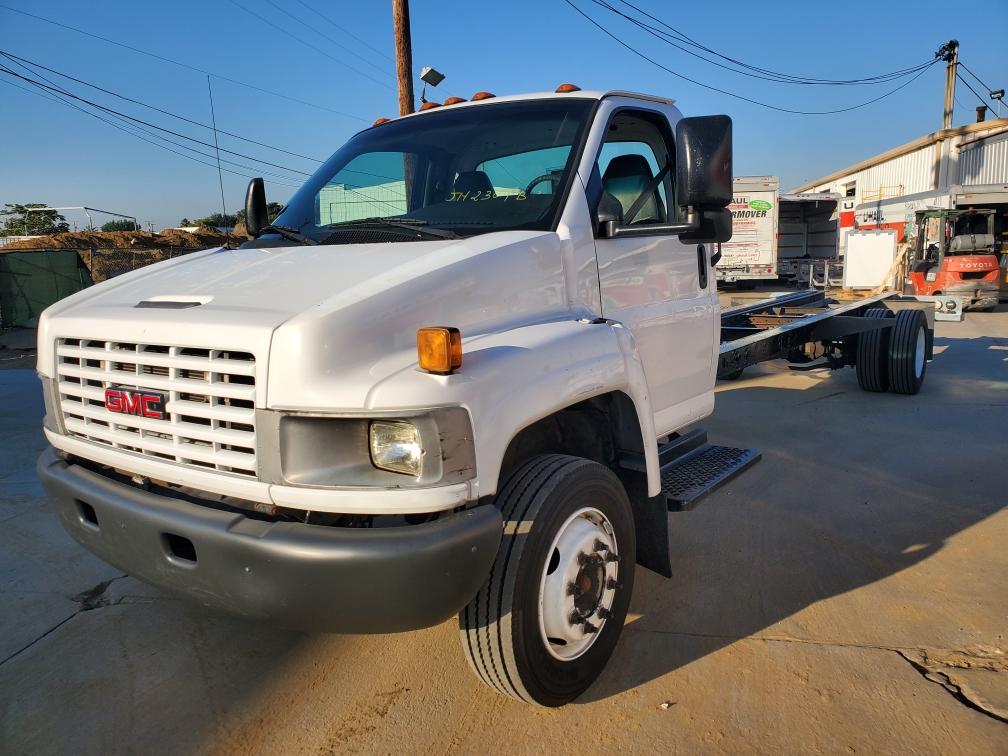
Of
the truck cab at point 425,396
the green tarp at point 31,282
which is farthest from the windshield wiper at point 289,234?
the green tarp at point 31,282

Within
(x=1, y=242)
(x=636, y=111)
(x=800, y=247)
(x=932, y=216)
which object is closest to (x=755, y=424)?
(x=636, y=111)

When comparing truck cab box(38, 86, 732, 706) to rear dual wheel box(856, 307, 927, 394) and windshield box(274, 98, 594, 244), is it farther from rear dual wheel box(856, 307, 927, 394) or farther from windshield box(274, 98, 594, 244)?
rear dual wheel box(856, 307, 927, 394)

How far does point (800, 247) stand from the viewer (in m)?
26.8

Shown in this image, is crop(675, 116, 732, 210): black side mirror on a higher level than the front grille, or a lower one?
higher

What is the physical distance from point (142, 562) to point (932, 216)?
69.4 feet

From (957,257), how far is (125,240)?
86.9ft

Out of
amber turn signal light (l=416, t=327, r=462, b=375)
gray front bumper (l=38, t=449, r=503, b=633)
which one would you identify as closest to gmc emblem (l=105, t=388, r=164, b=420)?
gray front bumper (l=38, t=449, r=503, b=633)

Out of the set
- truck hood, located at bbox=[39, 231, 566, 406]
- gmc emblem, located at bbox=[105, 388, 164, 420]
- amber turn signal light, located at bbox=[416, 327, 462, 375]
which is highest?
truck hood, located at bbox=[39, 231, 566, 406]

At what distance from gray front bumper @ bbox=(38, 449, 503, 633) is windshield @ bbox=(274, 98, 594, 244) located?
4.27 ft

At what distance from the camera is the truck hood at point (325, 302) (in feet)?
6.61

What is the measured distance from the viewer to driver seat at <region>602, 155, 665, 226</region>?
3307mm

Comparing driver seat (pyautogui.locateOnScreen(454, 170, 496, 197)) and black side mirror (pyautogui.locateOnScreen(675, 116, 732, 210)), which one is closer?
black side mirror (pyautogui.locateOnScreen(675, 116, 732, 210))

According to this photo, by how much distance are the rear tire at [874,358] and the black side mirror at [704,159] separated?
5.73 metres

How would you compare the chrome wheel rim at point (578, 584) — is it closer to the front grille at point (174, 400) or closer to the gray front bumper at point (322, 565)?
the gray front bumper at point (322, 565)
